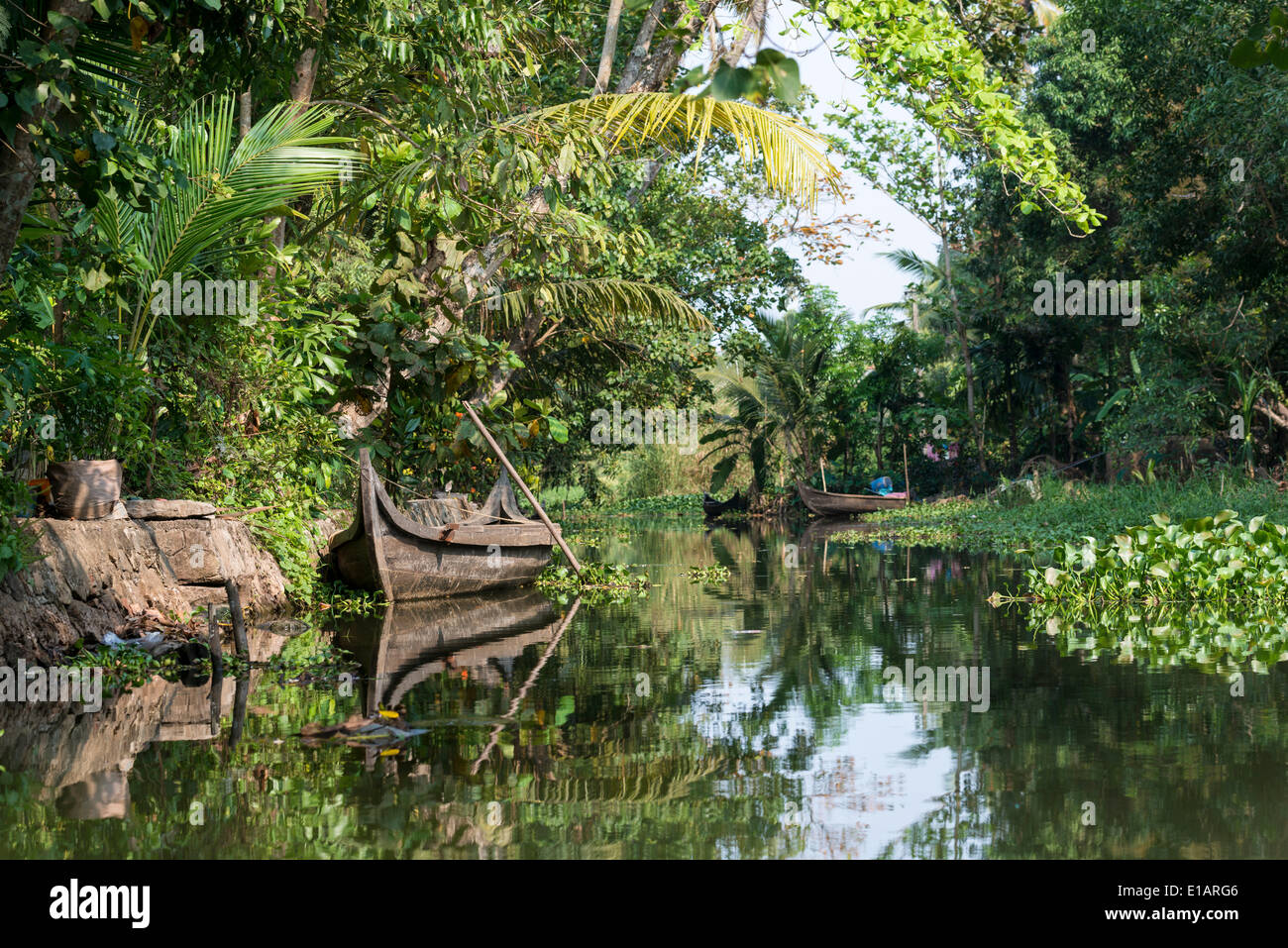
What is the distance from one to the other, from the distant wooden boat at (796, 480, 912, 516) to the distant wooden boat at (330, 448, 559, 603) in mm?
13646

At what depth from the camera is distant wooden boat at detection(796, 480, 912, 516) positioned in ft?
80.6

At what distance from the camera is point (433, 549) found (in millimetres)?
10133

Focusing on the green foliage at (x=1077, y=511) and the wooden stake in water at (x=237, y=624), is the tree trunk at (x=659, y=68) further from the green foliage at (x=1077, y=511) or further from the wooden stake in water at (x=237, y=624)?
the wooden stake in water at (x=237, y=624)

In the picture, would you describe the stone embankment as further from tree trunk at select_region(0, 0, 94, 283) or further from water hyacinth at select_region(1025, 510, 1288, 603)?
water hyacinth at select_region(1025, 510, 1288, 603)

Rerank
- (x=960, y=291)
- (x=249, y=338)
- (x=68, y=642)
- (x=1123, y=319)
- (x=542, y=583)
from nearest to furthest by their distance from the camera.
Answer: (x=68, y=642) < (x=249, y=338) < (x=542, y=583) < (x=1123, y=319) < (x=960, y=291)

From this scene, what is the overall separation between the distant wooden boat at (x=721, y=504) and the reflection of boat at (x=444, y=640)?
1696 cm

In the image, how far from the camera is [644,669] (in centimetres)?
654

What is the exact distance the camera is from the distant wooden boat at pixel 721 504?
27656mm

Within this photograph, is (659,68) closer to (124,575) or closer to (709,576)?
(709,576)

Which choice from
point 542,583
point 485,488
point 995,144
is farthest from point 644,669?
point 485,488

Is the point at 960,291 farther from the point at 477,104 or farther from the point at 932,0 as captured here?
the point at 477,104

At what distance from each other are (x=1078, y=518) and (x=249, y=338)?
11.1 m

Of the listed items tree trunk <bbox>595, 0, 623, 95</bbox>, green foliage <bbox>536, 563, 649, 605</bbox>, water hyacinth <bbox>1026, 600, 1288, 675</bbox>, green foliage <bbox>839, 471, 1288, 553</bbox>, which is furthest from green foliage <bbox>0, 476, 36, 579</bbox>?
green foliage <bbox>839, 471, 1288, 553</bbox>

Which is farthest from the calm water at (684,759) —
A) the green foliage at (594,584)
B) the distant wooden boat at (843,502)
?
the distant wooden boat at (843,502)
